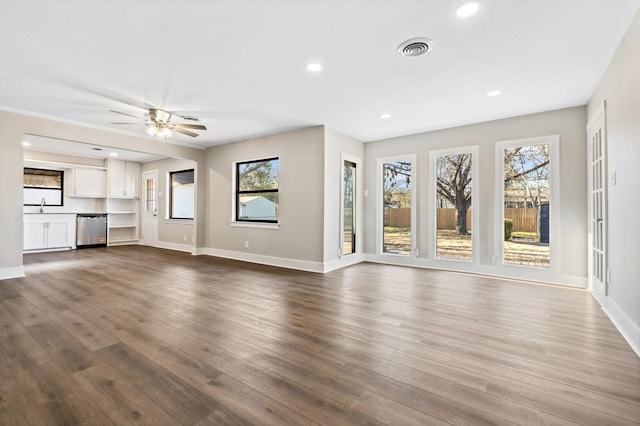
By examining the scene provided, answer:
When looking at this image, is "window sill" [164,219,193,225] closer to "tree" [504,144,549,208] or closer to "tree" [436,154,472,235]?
"tree" [436,154,472,235]

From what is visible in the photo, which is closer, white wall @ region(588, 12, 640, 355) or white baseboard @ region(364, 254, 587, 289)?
white wall @ region(588, 12, 640, 355)

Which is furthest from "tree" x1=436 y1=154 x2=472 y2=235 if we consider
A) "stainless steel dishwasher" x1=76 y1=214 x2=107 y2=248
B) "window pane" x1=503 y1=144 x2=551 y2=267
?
"stainless steel dishwasher" x1=76 y1=214 x2=107 y2=248

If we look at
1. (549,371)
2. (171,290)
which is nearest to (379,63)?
(549,371)

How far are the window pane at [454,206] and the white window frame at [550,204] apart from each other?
0.41 meters

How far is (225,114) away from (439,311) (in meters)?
3.98

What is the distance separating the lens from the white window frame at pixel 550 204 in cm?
420

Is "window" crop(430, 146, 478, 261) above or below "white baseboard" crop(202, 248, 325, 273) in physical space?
above

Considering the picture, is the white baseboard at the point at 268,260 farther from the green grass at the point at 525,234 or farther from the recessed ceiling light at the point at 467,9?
the recessed ceiling light at the point at 467,9

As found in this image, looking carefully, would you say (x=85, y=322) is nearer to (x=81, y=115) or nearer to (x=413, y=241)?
(x=81, y=115)

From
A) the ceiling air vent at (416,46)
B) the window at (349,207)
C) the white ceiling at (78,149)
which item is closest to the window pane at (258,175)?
the window at (349,207)

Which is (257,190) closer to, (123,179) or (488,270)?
(488,270)

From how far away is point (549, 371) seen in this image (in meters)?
1.89

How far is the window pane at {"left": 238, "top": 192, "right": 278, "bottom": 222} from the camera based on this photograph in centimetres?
582

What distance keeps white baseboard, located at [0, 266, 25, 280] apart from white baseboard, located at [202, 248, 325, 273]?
2.94 metres
